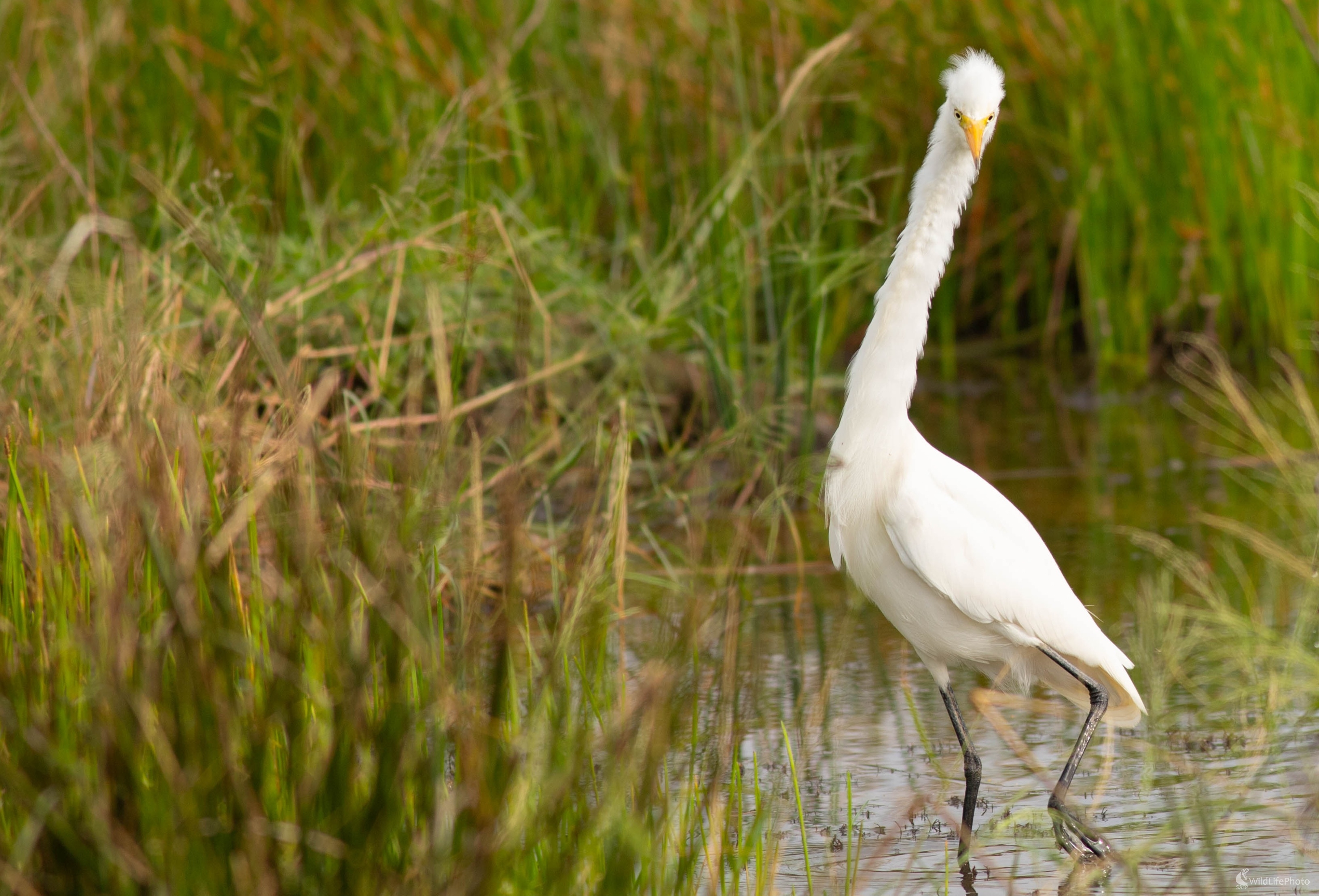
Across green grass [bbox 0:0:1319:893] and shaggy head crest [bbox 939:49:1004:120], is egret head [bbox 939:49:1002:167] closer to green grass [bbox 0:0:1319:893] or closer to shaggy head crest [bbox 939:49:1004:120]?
shaggy head crest [bbox 939:49:1004:120]

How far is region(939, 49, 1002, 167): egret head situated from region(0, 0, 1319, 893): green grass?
68 cm

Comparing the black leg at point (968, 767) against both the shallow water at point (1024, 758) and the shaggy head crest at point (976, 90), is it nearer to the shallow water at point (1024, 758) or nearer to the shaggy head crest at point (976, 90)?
the shallow water at point (1024, 758)

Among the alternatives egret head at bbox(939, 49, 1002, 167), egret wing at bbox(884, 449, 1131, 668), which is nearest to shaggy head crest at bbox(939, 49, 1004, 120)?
egret head at bbox(939, 49, 1002, 167)

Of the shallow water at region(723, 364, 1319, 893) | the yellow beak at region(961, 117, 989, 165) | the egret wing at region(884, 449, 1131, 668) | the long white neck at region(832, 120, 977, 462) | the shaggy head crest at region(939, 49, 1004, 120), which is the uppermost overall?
the shaggy head crest at region(939, 49, 1004, 120)

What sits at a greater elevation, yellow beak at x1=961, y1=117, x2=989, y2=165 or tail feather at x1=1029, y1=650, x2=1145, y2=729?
yellow beak at x1=961, y1=117, x2=989, y2=165

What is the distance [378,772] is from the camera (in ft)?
5.93

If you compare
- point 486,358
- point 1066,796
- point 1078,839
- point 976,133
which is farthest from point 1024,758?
point 486,358

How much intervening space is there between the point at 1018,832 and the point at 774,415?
2.52 meters

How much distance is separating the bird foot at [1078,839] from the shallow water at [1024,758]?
5 cm

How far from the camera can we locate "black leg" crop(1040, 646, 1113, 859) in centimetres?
273

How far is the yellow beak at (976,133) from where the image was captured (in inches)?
121

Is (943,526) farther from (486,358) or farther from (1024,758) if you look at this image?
(486,358)

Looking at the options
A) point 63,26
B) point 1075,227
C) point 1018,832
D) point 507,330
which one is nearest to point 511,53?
point 507,330

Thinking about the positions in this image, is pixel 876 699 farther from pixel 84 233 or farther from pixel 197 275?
pixel 197 275
